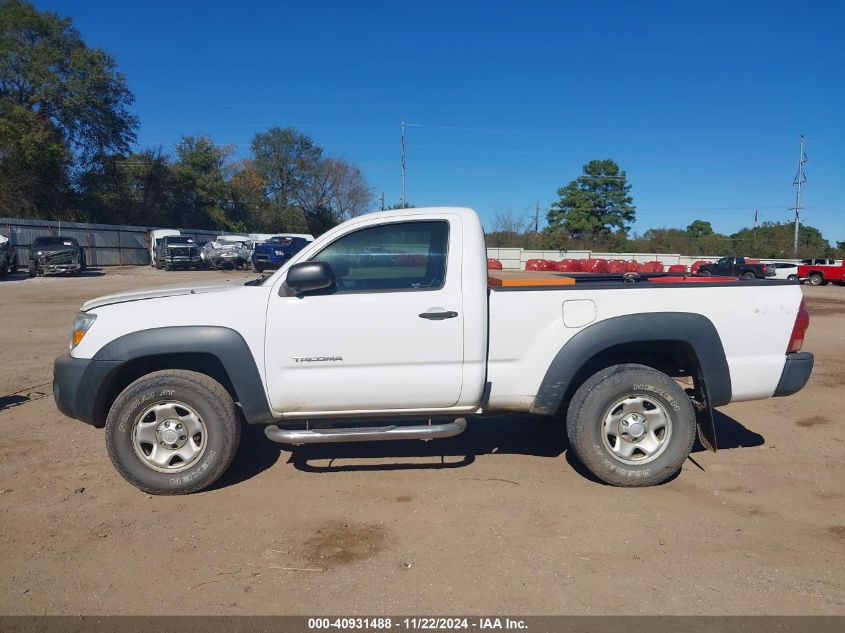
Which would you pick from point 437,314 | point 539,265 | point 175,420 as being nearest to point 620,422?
point 437,314

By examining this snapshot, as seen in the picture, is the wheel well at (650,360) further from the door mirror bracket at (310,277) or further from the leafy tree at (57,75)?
the leafy tree at (57,75)

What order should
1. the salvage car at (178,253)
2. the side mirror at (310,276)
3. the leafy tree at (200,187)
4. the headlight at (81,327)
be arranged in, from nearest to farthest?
1. the side mirror at (310,276)
2. the headlight at (81,327)
3. the salvage car at (178,253)
4. the leafy tree at (200,187)

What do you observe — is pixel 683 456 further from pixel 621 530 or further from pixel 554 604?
pixel 554 604

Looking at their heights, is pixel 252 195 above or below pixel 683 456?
above

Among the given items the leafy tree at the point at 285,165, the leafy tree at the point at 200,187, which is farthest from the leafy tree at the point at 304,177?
the leafy tree at the point at 200,187

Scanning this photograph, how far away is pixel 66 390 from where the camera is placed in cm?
416

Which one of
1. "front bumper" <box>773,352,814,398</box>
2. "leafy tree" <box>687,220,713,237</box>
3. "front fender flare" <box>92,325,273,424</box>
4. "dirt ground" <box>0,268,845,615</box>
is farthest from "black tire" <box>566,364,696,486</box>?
"leafy tree" <box>687,220,713,237</box>

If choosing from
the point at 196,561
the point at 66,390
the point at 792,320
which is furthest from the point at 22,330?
the point at 792,320

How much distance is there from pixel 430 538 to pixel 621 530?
1.16 m

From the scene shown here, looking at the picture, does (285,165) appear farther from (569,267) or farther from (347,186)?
(569,267)

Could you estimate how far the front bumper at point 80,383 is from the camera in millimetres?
4082

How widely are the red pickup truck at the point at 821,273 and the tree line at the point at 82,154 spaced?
42.8 metres

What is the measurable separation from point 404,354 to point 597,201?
232 ft

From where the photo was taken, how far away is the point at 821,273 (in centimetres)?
3281
